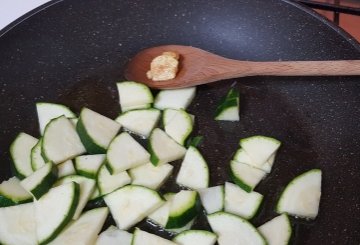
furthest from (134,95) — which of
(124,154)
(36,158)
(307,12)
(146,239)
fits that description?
(307,12)

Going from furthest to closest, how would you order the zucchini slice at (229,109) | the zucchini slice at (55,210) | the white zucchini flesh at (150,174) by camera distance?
the zucchini slice at (229,109) → the white zucchini flesh at (150,174) → the zucchini slice at (55,210)

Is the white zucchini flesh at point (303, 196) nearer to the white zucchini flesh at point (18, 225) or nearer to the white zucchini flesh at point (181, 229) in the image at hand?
the white zucchini flesh at point (181, 229)

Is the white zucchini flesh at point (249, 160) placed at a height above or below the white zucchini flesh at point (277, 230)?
above

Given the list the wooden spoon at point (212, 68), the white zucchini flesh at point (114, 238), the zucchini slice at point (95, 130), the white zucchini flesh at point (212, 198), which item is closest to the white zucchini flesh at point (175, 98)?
the wooden spoon at point (212, 68)

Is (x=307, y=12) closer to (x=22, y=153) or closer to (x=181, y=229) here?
(x=181, y=229)

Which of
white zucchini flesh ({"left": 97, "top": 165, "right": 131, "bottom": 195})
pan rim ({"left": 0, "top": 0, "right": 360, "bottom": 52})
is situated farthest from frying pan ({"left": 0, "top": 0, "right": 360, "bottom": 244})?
white zucchini flesh ({"left": 97, "top": 165, "right": 131, "bottom": 195})

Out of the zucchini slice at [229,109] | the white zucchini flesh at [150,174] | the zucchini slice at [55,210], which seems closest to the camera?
the zucchini slice at [55,210]

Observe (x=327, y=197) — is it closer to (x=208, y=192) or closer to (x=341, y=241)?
(x=341, y=241)
